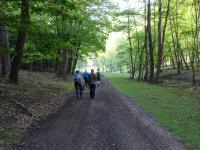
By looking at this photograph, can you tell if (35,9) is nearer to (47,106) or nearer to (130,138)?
(47,106)

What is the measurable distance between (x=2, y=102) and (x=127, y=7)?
2859 centimetres

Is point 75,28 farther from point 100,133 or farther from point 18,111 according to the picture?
point 100,133

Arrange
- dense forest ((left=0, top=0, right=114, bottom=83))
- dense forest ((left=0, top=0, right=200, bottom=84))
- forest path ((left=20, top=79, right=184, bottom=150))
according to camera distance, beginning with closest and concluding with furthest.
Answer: forest path ((left=20, top=79, right=184, bottom=150)), dense forest ((left=0, top=0, right=114, bottom=83)), dense forest ((left=0, top=0, right=200, bottom=84))

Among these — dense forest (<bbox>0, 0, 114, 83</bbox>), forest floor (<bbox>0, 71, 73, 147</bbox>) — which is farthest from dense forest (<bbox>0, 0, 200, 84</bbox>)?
forest floor (<bbox>0, 71, 73, 147</bbox>)

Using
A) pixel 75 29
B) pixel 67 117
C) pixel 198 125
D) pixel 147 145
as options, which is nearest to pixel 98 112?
pixel 67 117

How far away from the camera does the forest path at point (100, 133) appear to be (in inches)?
281

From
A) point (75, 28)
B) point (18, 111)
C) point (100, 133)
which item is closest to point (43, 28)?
point (18, 111)

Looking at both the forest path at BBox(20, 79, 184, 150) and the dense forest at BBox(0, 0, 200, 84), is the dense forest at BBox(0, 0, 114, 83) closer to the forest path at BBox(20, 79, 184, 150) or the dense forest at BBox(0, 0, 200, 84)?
the dense forest at BBox(0, 0, 200, 84)

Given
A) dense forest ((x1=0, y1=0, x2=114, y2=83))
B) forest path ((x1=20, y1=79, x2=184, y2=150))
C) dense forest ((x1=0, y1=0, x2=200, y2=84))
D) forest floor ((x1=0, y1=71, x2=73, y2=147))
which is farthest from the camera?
dense forest ((x1=0, y1=0, x2=200, y2=84))

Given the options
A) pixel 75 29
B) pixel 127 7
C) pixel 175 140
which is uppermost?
pixel 127 7

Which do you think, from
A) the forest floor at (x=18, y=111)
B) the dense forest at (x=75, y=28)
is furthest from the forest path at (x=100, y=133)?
the dense forest at (x=75, y=28)

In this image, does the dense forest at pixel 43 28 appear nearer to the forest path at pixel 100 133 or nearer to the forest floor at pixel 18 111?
the forest floor at pixel 18 111

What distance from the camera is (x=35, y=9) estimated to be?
12266 mm

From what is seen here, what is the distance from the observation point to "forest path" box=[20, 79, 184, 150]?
7137 millimetres
